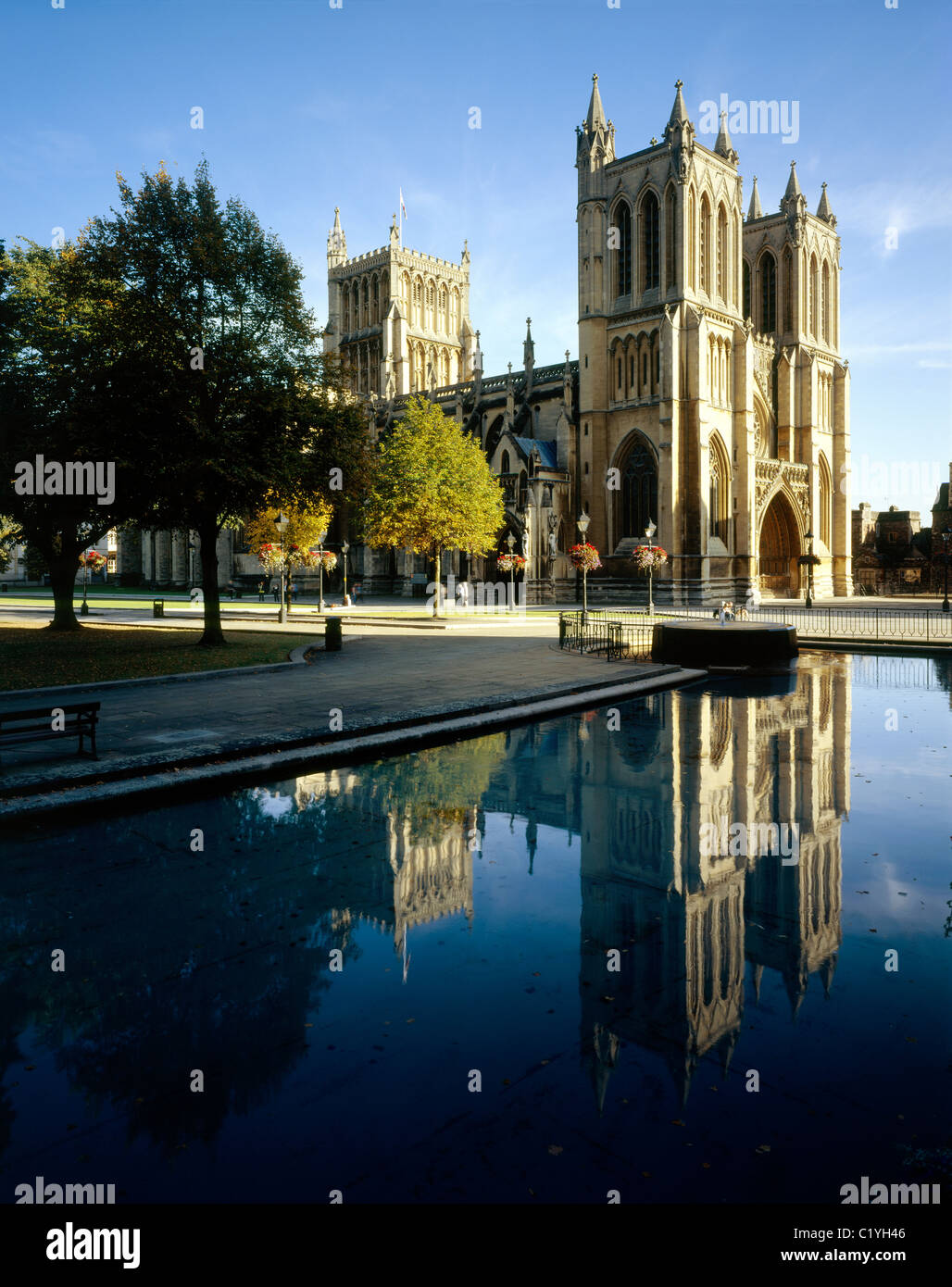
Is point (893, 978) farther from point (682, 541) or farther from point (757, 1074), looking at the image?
point (682, 541)

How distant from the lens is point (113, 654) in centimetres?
1988

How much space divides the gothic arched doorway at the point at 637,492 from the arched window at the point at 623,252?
964 cm

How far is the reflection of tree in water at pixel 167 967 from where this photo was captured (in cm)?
364

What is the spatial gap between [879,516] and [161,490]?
8127 cm

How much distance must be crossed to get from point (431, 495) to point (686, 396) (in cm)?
2072

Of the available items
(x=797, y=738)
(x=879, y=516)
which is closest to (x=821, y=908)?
(x=797, y=738)

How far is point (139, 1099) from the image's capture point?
351cm

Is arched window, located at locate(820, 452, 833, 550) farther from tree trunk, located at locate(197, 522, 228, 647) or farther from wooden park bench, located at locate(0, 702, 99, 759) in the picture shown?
wooden park bench, located at locate(0, 702, 99, 759)

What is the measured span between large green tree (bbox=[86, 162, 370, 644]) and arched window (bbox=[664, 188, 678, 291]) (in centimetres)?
3364

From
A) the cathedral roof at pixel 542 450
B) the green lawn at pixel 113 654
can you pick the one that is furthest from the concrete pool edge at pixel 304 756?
the cathedral roof at pixel 542 450

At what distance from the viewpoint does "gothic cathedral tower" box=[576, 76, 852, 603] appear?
48.8 metres

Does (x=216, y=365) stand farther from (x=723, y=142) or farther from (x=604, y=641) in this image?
(x=723, y=142)

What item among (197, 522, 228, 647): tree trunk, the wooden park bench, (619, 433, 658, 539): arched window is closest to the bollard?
(197, 522, 228, 647): tree trunk

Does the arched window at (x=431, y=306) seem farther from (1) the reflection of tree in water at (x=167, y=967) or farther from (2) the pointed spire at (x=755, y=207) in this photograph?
(1) the reflection of tree in water at (x=167, y=967)
